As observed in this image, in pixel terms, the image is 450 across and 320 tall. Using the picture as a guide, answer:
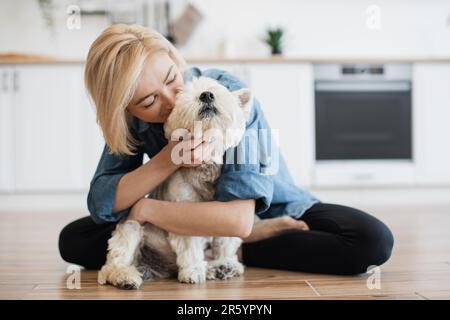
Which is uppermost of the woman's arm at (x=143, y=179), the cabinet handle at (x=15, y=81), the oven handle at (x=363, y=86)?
the cabinet handle at (x=15, y=81)

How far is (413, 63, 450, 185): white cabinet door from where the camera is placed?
3.61 m

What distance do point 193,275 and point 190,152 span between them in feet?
1.07

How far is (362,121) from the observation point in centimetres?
367

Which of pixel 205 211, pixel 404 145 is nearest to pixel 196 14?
pixel 404 145

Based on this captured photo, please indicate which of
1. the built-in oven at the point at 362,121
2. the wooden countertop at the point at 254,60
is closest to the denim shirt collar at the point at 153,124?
the wooden countertop at the point at 254,60

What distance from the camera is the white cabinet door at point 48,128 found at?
346 centimetres

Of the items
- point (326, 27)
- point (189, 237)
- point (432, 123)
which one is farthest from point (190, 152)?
point (326, 27)

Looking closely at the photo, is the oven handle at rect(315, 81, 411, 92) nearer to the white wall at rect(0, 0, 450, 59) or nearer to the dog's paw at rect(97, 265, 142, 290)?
the white wall at rect(0, 0, 450, 59)

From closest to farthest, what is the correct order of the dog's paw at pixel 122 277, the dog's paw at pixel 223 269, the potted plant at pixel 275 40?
1. the dog's paw at pixel 122 277
2. the dog's paw at pixel 223 269
3. the potted plant at pixel 275 40

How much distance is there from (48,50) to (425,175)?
113 inches

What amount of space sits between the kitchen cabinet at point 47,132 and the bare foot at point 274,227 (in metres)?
2.10

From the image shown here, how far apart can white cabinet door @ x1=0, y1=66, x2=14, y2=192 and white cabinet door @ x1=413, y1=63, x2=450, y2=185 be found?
2700mm

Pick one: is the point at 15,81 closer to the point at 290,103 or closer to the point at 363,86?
the point at 290,103

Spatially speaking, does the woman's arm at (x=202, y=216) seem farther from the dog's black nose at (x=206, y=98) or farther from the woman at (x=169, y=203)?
the dog's black nose at (x=206, y=98)
